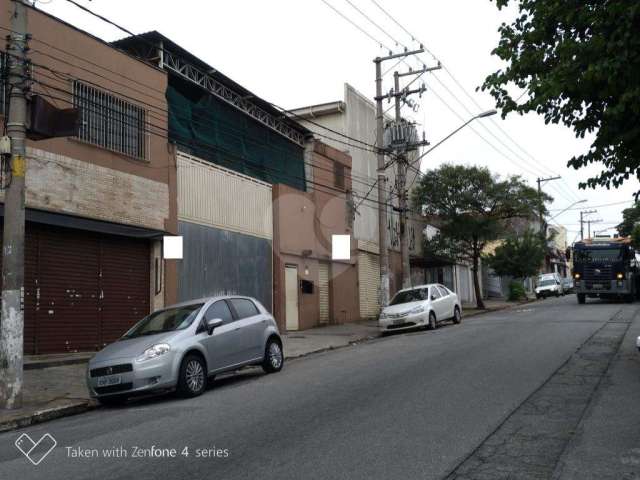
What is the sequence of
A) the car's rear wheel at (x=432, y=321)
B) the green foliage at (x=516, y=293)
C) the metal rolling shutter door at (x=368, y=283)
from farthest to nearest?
the green foliage at (x=516, y=293) → the metal rolling shutter door at (x=368, y=283) → the car's rear wheel at (x=432, y=321)

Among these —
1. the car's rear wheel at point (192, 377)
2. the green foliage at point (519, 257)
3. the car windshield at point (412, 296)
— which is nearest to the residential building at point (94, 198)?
the car's rear wheel at point (192, 377)

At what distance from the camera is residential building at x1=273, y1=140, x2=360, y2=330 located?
71.2ft

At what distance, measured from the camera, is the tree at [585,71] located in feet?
26.7

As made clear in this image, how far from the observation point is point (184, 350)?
941 cm

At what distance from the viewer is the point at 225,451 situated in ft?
19.8

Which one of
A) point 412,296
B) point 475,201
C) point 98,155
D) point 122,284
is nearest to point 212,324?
point 122,284

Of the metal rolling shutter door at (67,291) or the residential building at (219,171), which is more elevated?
the residential building at (219,171)

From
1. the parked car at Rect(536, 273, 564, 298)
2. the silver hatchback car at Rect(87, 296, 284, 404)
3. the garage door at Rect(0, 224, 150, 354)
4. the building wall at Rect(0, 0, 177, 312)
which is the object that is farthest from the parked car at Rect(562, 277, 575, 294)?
the silver hatchback car at Rect(87, 296, 284, 404)

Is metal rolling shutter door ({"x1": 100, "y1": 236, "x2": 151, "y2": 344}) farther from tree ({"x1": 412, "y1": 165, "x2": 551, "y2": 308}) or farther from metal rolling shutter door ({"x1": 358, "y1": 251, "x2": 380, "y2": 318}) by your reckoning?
tree ({"x1": 412, "y1": 165, "x2": 551, "y2": 308})

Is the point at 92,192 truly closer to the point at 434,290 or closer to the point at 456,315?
the point at 434,290

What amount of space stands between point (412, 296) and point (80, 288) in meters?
10.7

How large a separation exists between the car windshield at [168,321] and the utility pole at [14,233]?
1.75m

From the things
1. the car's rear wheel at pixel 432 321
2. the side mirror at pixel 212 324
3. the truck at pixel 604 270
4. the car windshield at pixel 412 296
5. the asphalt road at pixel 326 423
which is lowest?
the asphalt road at pixel 326 423

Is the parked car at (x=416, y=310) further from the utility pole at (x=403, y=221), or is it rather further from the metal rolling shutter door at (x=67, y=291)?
the metal rolling shutter door at (x=67, y=291)
